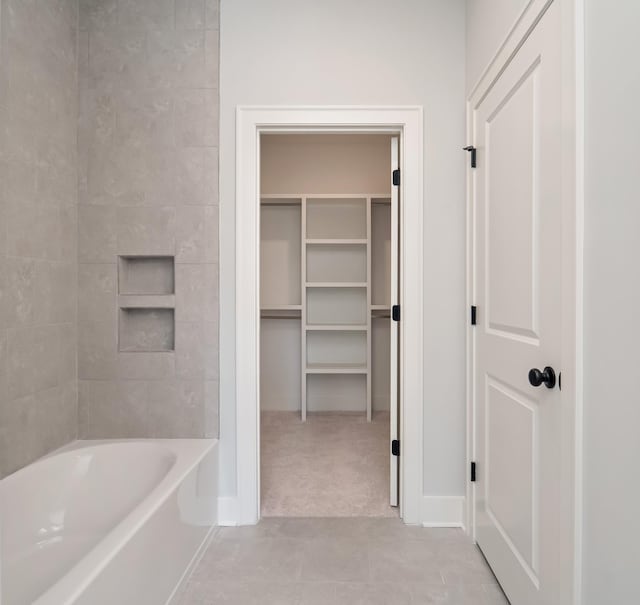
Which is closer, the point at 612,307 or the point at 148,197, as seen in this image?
the point at 612,307

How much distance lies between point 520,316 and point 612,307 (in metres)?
0.53

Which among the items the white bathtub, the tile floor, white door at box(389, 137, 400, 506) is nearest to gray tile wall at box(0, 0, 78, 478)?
the white bathtub

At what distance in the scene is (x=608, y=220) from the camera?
3.31ft

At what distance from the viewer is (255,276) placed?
2219mm

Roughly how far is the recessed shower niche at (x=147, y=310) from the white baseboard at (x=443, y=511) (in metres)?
1.52

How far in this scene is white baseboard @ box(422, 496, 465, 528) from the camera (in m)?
2.17

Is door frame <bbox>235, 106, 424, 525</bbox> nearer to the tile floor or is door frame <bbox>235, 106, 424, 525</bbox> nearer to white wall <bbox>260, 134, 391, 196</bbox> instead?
the tile floor

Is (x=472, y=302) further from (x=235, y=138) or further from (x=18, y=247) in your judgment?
(x=18, y=247)

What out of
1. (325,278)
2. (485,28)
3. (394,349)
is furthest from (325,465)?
(485,28)

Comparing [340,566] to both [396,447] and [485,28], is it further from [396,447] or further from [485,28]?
[485,28]

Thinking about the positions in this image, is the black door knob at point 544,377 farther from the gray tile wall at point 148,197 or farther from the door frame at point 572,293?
the gray tile wall at point 148,197

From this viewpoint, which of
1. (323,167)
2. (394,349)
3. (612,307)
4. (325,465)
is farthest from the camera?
(323,167)

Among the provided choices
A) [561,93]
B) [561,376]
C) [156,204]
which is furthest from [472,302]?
[156,204]

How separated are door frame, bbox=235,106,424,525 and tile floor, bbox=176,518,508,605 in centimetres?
17
